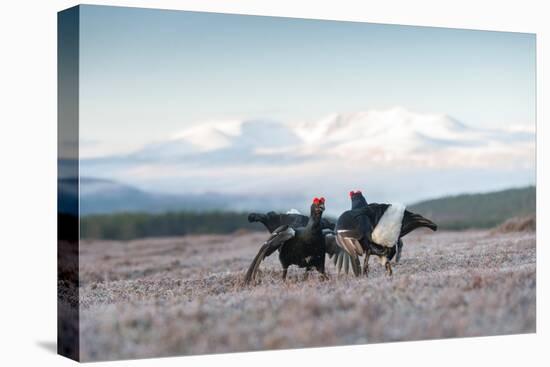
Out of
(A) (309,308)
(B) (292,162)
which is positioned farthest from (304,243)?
(B) (292,162)

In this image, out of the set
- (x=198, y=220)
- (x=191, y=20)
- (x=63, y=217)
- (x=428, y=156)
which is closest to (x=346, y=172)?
(x=428, y=156)

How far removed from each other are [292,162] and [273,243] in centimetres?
633

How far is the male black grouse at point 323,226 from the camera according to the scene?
19.0m

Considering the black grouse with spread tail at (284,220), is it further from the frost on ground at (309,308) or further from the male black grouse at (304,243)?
the frost on ground at (309,308)

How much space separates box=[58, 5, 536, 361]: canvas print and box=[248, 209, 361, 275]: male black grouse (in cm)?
4

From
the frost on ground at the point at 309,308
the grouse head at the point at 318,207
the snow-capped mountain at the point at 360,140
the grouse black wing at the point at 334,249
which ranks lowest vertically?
the frost on ground at the point at 309,308

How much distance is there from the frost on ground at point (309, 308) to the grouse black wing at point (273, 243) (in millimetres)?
486

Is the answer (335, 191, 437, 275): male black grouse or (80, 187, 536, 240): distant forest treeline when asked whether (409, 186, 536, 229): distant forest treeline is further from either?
(335, 191, 437, 275): male black grouse

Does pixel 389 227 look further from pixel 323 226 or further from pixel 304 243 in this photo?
pixel 304 243

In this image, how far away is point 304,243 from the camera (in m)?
18.8

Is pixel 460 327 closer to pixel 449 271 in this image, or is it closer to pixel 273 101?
pixel 449 271

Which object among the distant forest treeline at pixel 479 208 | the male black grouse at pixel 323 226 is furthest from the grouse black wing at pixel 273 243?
the distant forest treeline at pixel 479 208

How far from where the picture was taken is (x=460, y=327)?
17.7m

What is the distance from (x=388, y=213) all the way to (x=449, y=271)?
182cm
